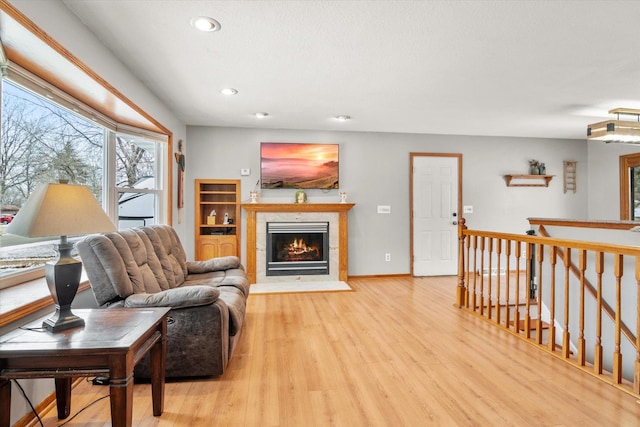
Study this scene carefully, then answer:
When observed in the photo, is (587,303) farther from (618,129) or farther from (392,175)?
(392,175)

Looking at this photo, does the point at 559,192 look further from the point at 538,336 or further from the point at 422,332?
the point at 422,332

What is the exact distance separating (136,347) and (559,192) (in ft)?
22.3

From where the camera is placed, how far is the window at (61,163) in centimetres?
200

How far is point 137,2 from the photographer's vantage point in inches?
Answer: 77.4

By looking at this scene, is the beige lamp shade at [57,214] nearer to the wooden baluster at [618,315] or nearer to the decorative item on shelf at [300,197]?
the wooden baluster at [618,315]

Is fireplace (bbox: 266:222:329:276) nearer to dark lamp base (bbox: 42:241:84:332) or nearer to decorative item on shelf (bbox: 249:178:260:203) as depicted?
decorative item on shelf (bbox: 249:178:260:203)

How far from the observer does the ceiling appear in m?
2.04

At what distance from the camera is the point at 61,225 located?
4.54 feet

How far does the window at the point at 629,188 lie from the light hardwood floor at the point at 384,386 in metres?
4.25

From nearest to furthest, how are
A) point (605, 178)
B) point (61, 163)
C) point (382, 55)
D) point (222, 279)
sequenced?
point (61, 163), point (382, 55), point (222, 279), point (605, 178)

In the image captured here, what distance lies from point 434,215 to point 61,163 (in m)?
4.91

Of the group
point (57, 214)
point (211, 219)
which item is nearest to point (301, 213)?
point (211, 219)

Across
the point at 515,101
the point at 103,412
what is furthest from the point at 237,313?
the point at 515,101

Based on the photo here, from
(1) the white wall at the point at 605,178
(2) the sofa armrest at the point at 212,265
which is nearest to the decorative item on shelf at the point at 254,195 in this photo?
(2) the sofa armrest at the point at 212,265
